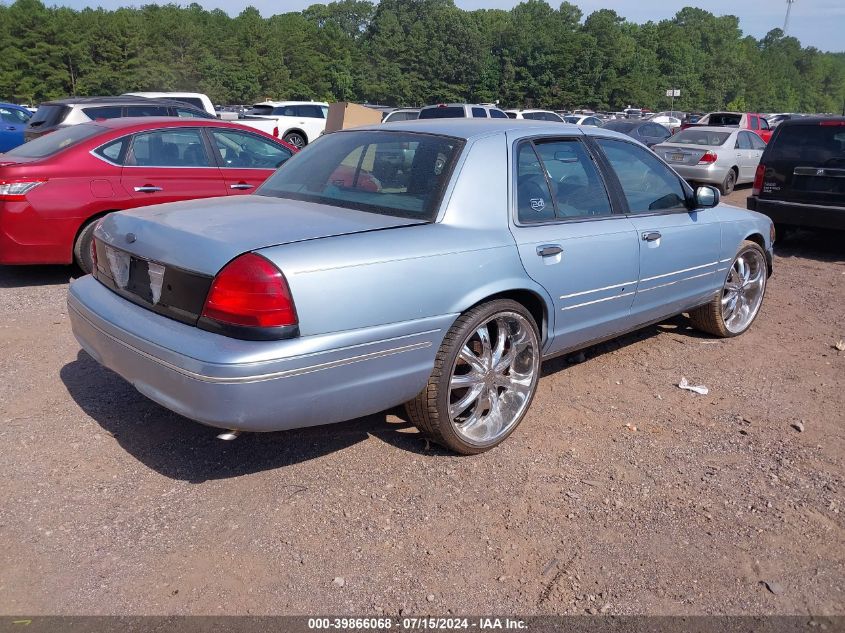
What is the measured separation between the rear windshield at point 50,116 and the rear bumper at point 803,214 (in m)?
10.5

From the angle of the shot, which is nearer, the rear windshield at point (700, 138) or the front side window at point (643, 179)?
the front side window at point (643, 179)

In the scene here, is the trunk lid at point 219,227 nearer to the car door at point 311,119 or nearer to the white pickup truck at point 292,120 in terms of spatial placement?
the white pickup truck at point 292,120

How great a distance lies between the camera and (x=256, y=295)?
2.84m

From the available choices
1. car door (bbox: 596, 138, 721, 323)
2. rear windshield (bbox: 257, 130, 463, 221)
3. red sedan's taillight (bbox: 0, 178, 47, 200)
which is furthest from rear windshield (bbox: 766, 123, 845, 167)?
red sedan's taillight (bbox: 0, 178, 47, 200)

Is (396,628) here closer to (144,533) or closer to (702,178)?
(144,533)

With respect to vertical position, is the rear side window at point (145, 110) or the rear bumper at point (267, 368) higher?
the rear side window at point (145, 110)

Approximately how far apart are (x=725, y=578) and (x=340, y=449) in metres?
1.83

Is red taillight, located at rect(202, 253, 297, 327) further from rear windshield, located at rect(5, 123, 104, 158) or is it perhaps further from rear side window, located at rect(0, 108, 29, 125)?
rear side window, located at rect(0, 108, 29, 125)

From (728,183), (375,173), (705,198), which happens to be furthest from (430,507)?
(728,183)

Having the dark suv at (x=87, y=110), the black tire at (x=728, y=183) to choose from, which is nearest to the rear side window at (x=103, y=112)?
the dark suv at (x=87, y=110)

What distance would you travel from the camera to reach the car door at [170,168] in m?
6.71

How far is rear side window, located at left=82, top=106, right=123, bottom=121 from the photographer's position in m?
12.0

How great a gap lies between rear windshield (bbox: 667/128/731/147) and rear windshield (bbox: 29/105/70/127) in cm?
1156

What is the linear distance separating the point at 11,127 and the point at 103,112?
703 centimetres
